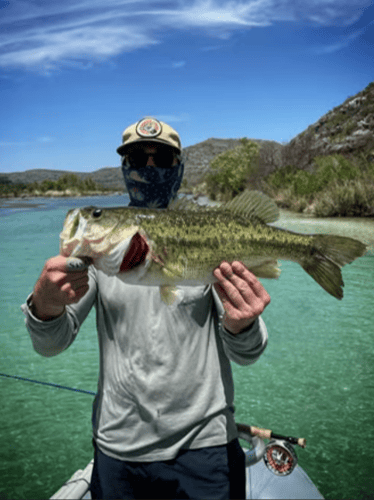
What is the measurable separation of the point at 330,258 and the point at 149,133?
58.4 inches

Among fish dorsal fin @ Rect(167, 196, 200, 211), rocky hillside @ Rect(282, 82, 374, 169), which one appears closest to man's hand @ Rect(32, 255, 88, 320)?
fish dorsal fin @ Rect(167, 196, 200, 211)

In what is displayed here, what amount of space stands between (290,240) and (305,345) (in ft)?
29.4

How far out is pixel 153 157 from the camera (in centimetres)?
303

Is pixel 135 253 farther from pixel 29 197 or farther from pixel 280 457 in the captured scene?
pixel 29 197

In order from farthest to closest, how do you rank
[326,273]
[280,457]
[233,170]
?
[233,170]
[280,457]
[326,273]

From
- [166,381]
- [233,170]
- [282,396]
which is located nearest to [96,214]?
[166,381]

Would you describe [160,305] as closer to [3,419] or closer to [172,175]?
[172,175]

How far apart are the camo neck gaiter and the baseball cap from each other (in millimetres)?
171

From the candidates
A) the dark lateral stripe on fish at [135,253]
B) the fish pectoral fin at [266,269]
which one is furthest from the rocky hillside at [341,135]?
the dark lateral stripe on fish at [135,253]

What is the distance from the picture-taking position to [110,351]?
230 cm

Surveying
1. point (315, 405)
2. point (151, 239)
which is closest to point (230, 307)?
point (151, 239)

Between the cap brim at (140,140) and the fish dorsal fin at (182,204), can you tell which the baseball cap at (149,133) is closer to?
the cap brim at (140,140)

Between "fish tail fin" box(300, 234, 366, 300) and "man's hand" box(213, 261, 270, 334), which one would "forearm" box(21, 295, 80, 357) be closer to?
"man's hand" box(213, 261, 270, 334)

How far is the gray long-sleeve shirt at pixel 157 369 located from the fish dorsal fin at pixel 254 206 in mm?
488
